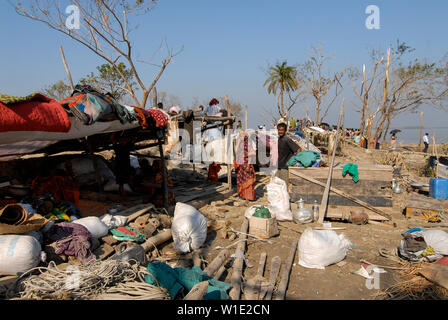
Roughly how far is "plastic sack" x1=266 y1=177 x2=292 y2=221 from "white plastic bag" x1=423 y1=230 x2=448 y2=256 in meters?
2.51

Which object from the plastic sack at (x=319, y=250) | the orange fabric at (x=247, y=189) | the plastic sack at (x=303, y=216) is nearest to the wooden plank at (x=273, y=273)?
the plastic sack at (x=319, y=250)

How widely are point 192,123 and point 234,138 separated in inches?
67.4

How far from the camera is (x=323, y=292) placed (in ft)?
11.6

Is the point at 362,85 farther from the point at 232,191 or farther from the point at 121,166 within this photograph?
the point at 121,166

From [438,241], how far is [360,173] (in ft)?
7.04

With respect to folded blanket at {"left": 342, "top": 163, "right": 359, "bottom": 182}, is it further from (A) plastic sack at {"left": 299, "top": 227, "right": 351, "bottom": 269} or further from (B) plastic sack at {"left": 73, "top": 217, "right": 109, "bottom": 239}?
(B) plastic sack at {"left": 73, "top": 217, "right": 109, "bottom": 239}

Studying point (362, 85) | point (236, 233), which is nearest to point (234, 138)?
point (236, 233)

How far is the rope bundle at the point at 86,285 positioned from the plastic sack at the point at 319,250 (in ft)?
7.55

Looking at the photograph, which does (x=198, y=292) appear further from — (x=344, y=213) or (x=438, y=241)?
(x=344, y=213)

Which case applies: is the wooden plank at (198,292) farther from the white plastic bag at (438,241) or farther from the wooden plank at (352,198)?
the wooden plank at (352,198)

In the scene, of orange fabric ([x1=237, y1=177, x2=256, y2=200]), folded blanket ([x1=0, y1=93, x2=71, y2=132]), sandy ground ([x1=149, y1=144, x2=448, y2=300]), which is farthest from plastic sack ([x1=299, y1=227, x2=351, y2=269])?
orange fabric ([x1=237, y1=177, x2=256, y2=200])

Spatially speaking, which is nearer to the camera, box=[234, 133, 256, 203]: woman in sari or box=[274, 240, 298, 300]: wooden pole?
box=[274, 240, 298, 300]: wooden pole

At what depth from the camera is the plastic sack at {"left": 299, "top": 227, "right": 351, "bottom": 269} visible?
13.4ft

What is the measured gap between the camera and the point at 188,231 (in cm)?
475
